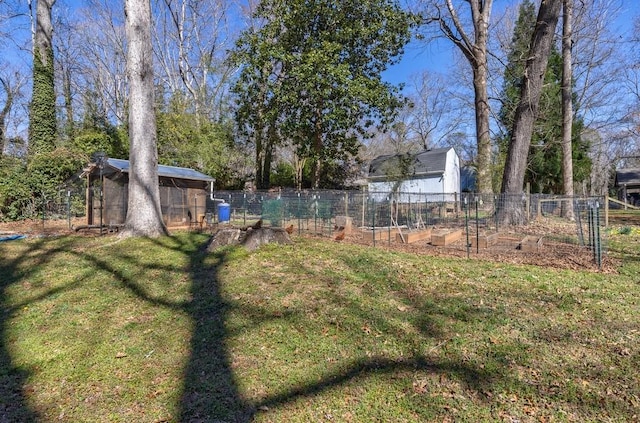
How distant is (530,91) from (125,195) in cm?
1390

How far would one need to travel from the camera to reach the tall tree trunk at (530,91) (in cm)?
1086

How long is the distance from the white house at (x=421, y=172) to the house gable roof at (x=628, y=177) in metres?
15.7

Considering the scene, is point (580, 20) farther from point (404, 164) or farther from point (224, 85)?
point (224, 85)

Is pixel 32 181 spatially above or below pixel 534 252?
above

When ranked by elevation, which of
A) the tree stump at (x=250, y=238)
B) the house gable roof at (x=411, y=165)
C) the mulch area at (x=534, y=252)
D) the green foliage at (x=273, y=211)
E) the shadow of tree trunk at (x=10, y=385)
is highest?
the house gable roof at (x=411, y=165)

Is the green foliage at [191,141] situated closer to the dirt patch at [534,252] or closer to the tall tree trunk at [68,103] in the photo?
the tall tree trunk at [68,103]

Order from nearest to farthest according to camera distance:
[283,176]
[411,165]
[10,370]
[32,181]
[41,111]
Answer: [10,370] → [32,181] → [41,111] → [411,165] → [283,176]

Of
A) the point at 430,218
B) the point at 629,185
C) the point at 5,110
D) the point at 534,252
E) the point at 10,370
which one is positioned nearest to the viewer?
the point at 10,370

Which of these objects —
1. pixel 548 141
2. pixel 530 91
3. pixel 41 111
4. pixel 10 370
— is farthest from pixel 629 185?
pixel 41 111

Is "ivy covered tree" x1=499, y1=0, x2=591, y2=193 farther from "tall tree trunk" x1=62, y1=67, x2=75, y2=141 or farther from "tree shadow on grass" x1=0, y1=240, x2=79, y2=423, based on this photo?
"tall tree trunk" x1=62, y1=67, x2=75, y2=141

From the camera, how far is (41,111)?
1630 cm

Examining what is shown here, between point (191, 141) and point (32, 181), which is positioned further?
point (191, 141)

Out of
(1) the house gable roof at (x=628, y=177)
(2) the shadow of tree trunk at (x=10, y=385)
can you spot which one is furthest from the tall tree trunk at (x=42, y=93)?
(1) the house gable roof at (x=628, y=177)

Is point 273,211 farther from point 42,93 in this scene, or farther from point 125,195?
point 42,93
